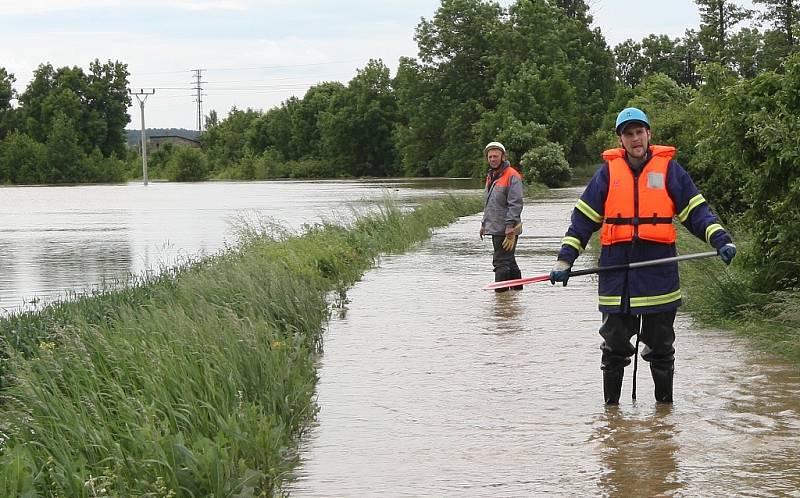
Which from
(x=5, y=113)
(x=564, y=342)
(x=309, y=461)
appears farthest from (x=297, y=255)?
(x=5, y=113)

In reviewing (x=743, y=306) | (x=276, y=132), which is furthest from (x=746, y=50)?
(x=276, y=132)

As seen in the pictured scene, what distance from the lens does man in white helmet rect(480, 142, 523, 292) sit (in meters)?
14.1

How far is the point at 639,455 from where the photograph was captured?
666cm

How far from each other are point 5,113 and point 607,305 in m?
137

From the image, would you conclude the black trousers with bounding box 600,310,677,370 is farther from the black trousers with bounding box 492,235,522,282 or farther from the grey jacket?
the black trousers with bounding box 492,235,522,282

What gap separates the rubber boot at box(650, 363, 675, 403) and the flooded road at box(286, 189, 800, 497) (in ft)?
0.31

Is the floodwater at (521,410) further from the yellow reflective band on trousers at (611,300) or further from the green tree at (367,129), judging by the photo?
the green tree at (367,129)

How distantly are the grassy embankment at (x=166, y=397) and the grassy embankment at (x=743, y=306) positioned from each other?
352 cm

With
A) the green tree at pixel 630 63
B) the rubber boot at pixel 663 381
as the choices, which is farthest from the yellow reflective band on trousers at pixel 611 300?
the green tree at pixel 630 63

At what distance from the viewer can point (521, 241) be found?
22.5m

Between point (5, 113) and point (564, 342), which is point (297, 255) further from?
point (5, 113)

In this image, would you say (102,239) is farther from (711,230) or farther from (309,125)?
(309,125)

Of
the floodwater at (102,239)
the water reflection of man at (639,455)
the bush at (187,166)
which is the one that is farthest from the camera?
the bush at (187,166)

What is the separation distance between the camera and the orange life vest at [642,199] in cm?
766
